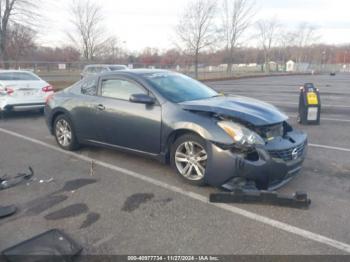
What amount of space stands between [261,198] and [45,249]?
7.41 feet

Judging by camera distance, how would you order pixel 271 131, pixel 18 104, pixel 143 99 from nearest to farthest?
pixel 271 131, pixel 143 99, pixel 18 104

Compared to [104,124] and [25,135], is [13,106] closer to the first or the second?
[25,135]

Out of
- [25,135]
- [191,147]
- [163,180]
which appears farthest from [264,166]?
[25,135]

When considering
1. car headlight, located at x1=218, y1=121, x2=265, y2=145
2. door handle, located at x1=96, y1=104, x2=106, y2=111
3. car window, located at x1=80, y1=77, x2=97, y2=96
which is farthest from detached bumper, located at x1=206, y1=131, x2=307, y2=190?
car window, located at x1=80, y1=77, x2=97, y2=96

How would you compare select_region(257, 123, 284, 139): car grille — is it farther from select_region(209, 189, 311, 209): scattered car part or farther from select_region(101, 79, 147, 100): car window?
select_region(101, 79, 147, 100): car window

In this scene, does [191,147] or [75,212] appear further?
[191,147]

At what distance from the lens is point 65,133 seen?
18.9 feet

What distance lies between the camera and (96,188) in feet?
13.5

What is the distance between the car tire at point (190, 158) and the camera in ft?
13.0

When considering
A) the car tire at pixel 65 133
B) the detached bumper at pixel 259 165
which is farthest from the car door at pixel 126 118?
the detached bumper at pixel 259 165

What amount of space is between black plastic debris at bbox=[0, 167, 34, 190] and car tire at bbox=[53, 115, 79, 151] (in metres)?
1.09

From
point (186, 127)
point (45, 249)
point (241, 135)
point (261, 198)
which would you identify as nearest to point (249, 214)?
point (261, 198)

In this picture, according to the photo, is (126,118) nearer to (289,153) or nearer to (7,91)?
(289,153)

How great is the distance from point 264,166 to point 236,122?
Result: 631mm
